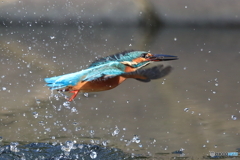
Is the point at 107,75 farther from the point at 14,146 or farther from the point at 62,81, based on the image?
the point at 14,146

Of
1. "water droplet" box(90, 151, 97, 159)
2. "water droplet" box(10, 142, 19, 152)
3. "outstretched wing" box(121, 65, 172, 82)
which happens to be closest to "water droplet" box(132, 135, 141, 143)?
"water droplet" box(90, 151, 97, 159)

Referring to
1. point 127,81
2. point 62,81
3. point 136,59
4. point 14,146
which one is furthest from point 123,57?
point 127,81

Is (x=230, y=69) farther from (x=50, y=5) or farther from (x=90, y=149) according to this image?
(x=50, y=5)

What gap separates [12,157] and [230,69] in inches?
68.4

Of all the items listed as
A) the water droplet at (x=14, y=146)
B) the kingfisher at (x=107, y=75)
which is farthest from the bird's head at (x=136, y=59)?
the water droplet at (x=14, y=146)

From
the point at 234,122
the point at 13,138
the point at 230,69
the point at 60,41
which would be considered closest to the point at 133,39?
the point at 60,41

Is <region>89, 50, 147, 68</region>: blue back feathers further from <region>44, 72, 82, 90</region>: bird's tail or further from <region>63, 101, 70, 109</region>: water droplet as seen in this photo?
<region>63, 101, 70, 109</region>: water droplet

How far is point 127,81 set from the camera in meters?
2.60

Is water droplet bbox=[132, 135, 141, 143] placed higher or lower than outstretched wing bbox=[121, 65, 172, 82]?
lower

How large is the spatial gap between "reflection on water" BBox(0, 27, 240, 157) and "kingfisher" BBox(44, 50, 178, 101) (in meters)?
0.26

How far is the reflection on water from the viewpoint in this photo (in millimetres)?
1718

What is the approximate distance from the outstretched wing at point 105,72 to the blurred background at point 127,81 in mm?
299

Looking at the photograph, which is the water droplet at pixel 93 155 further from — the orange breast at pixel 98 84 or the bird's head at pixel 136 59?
the bird's head at pixel 136 59

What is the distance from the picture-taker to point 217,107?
2.10 meters
